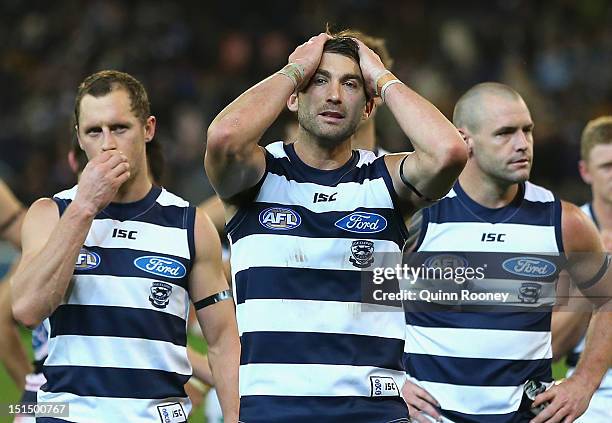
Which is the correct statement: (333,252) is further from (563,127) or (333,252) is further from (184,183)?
(563,127)

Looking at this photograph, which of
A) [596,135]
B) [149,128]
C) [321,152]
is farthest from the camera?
[596,135]

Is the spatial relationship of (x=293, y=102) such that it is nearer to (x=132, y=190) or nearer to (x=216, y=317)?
(x=132, y=190)

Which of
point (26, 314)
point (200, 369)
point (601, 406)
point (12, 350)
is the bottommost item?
point (601, 406)

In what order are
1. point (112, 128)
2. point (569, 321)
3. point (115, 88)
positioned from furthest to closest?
1. point (569, 321)
2. point (115, 88)
3. point (112, 128)

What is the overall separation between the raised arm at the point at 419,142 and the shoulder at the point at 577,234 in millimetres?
1349

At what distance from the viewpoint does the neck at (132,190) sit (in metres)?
5.45

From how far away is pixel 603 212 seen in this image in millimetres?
7469

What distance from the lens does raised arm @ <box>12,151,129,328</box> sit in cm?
498

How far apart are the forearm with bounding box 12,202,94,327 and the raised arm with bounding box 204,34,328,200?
63 centimetres

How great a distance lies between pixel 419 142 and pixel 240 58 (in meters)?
12.9

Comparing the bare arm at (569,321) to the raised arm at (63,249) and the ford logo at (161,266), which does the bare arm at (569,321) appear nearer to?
the ford logo at (161,266)

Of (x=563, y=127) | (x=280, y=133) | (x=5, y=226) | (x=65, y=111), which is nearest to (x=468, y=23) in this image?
(x=563, y=127)

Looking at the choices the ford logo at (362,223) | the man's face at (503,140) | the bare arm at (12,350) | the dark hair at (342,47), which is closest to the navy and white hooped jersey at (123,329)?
the ford logo at (362,223)

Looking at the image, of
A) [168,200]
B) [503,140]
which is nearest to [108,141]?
[168,200]
